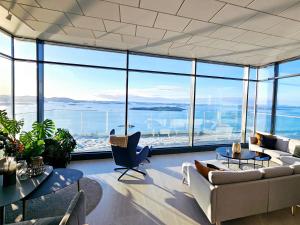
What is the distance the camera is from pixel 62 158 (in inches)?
137

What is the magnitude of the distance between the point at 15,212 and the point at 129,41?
3555mm

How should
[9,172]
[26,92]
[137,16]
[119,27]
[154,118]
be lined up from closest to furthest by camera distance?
[9,172], [137,16], [119,27], [26,92], [154,118]

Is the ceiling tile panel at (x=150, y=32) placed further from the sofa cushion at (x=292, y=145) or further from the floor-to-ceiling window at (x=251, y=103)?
the floor-to-ceiling window at (x=251, y=103)

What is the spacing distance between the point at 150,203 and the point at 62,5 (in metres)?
3.14

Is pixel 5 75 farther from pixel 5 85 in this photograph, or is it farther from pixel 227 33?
pixel 227 33

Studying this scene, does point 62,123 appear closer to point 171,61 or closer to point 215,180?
point 171,61

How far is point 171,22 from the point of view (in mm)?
2846

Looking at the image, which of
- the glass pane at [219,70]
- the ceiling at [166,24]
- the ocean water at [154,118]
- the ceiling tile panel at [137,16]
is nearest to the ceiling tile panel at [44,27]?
the ceiling at [166,24]

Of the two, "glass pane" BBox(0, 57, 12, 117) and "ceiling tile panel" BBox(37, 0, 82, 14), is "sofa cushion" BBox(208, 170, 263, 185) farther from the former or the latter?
"glass pane" BBox(0, 57, 12, 117)

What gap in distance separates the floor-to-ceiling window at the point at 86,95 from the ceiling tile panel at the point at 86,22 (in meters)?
1.33

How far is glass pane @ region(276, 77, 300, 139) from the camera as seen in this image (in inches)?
195

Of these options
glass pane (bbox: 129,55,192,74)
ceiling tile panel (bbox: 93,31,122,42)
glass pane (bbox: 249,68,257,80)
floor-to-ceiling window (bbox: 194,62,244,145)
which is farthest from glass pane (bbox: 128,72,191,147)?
glass pane (bbox: 249,68,257,80)

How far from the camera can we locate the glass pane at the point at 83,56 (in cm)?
415

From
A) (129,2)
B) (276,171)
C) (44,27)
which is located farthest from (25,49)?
(276,171)
